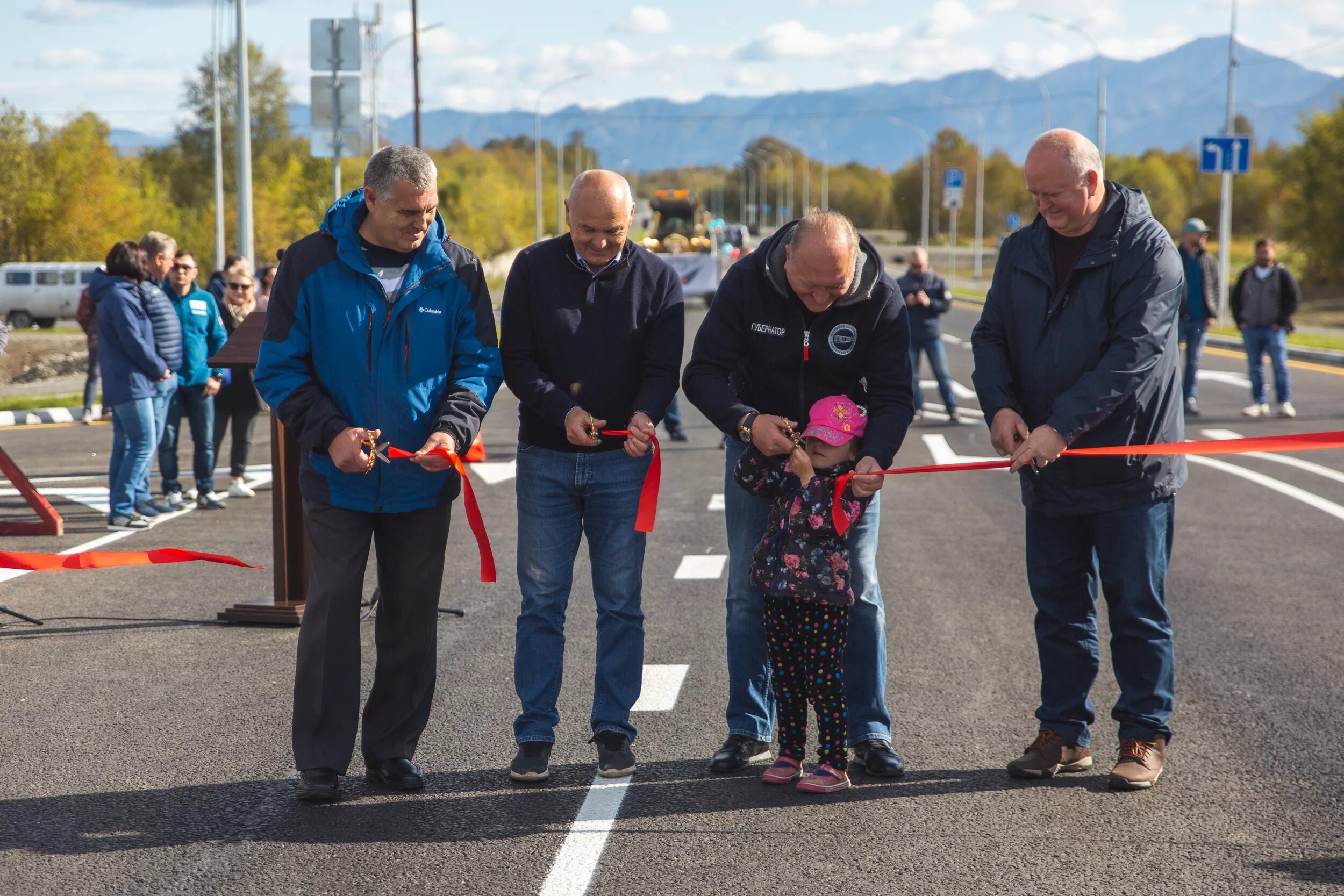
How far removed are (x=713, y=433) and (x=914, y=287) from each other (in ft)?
8.91

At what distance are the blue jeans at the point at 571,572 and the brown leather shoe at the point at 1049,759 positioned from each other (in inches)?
51.4

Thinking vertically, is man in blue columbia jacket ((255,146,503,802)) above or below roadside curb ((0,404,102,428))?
above

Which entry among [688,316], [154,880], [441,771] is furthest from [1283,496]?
[688,316]

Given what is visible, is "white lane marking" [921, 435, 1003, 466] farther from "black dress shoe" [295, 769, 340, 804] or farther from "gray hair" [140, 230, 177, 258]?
"black dress shoe" [295, 769, 340, 804]

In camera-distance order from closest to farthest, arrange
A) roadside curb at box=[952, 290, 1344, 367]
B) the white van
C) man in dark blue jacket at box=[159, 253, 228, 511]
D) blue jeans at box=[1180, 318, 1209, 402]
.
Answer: man in dark blue jacket at box=[159, 253, 228, 511] < blue jeans at box=[1180, 318, 1209, 402] < roadside curb at box=[952, 290, 1344, 367] < the white van

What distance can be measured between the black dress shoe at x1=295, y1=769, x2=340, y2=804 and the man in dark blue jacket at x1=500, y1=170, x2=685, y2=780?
1.88 ft

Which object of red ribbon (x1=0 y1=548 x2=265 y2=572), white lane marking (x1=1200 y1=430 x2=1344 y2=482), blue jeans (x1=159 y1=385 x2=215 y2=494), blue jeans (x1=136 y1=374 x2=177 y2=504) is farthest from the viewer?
white lane marking (x1=1200 y1=430 x2=1344 y2=482)

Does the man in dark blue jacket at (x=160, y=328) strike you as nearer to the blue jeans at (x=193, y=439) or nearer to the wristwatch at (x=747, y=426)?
the blue jeans at (x=193, y=439)

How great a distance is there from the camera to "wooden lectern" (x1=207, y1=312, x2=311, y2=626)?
22.2ft

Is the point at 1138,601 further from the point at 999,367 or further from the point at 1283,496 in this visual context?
the point at 1283,496

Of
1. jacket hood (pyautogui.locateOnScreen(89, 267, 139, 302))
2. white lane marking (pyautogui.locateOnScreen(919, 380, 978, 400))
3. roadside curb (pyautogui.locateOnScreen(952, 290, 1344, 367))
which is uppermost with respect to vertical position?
jacket hood (pyautogui.locateOnScreen(89, 267, 139, 302))

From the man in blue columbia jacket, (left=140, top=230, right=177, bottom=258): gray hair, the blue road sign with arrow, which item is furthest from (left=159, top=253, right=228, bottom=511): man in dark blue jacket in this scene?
the blue road sign with arrow

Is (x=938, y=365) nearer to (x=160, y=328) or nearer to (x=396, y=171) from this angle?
(x=160, y=328)

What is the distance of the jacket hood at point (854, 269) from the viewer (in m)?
4.48
